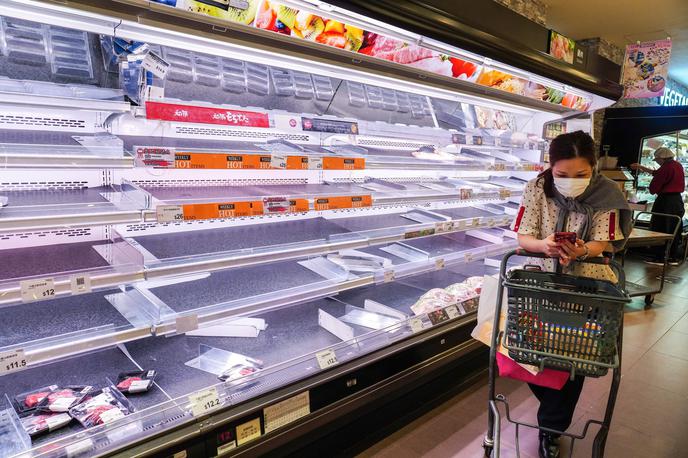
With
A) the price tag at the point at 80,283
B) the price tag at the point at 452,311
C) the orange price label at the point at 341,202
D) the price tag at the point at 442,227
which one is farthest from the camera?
the price tag at the point at 442,227

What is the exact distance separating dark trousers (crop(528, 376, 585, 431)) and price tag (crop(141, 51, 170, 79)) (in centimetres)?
232

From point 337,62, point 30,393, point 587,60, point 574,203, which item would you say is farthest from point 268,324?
point 587,60

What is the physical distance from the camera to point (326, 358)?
2.13 m

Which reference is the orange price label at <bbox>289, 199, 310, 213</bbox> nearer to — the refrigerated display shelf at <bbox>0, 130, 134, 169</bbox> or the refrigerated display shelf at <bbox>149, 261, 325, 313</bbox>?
the refrigerated display shelf at <bbox>149, 261, 325, 313</bbox>

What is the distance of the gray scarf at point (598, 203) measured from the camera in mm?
2104

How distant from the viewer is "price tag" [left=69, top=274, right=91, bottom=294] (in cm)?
152

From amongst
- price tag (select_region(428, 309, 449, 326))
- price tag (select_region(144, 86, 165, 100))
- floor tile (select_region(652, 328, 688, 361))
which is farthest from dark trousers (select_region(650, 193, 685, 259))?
price tag (select_region(144, 86, 165, 100))

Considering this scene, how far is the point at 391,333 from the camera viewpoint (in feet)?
8.23

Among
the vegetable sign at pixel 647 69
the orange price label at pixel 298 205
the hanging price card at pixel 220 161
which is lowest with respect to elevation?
the orange price label at pixel 298 205

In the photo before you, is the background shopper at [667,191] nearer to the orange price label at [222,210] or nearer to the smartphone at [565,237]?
the smartphone at [565,237]

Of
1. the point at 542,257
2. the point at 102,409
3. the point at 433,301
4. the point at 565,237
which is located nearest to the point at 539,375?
the point at 542,257

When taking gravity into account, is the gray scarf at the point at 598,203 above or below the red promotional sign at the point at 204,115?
below

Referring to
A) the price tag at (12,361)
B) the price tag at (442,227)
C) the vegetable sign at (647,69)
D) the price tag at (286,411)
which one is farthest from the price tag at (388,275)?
the vegetable sign at (647,69)

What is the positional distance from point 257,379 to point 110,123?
4.26ft
